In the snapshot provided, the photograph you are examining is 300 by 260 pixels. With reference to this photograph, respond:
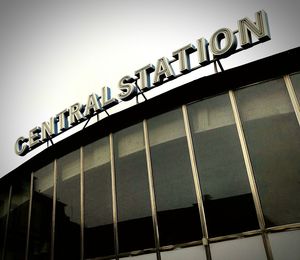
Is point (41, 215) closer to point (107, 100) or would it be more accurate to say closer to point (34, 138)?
point (34, 138)

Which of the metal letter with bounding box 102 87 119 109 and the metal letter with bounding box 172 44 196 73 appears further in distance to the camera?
the metal letter with bounding box 102 87 119 109

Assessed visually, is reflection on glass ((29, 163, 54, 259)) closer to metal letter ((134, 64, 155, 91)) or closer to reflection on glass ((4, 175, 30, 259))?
reflection on glass ((4, 175, 30, 259))

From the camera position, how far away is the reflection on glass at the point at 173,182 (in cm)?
1009

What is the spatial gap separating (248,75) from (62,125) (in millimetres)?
9629

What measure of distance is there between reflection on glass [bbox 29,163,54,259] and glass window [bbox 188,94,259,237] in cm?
746

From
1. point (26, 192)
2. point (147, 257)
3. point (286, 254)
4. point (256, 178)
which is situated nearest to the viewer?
point (286, 254)

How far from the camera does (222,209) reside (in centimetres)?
960

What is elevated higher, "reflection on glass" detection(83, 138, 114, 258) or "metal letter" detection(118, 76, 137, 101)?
"metal letter" detection(118, 76, 137, 101)

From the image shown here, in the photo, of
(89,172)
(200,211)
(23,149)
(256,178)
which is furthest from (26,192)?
(256,178)

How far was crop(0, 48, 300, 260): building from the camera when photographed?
9.16 meters

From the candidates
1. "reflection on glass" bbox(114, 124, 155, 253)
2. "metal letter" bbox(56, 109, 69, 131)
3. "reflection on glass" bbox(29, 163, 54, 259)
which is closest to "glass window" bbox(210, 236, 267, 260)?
"reflection on glass" bbox(114, 124, 155, 253)

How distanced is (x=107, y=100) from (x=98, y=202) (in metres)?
4.85

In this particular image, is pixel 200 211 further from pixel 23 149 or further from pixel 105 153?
pixel 23 149

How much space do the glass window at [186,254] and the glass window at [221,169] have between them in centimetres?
59
